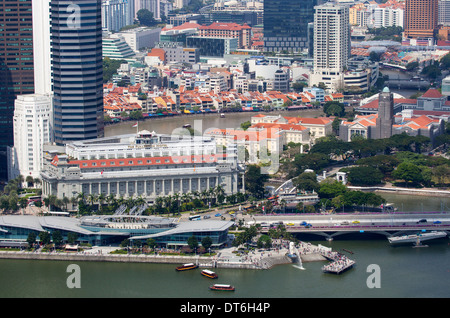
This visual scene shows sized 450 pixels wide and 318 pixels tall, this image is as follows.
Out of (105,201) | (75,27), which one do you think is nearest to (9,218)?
(105,201)

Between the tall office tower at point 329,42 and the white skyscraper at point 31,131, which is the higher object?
the tall office tower at point 329,42

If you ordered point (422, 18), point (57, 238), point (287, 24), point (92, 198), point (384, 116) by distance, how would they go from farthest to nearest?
point (422, 18), point (287, 24), point (384, 116), point (92, 198), point (57, 238)

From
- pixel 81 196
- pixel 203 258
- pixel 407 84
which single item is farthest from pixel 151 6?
pixel 203 258

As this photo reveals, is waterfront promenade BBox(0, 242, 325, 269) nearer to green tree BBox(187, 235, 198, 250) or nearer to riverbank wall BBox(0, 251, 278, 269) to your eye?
riverbank wall BBox(0, 251, 278, 269)

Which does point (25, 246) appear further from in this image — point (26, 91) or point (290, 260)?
point (26, 91)

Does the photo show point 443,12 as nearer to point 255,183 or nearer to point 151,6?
point 151,6

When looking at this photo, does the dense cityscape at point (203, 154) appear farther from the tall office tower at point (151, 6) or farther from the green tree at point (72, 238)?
the tall office tower at point (151, 6)

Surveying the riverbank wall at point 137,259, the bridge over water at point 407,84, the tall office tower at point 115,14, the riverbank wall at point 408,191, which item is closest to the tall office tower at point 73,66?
the riverbank wall at point 137,259
